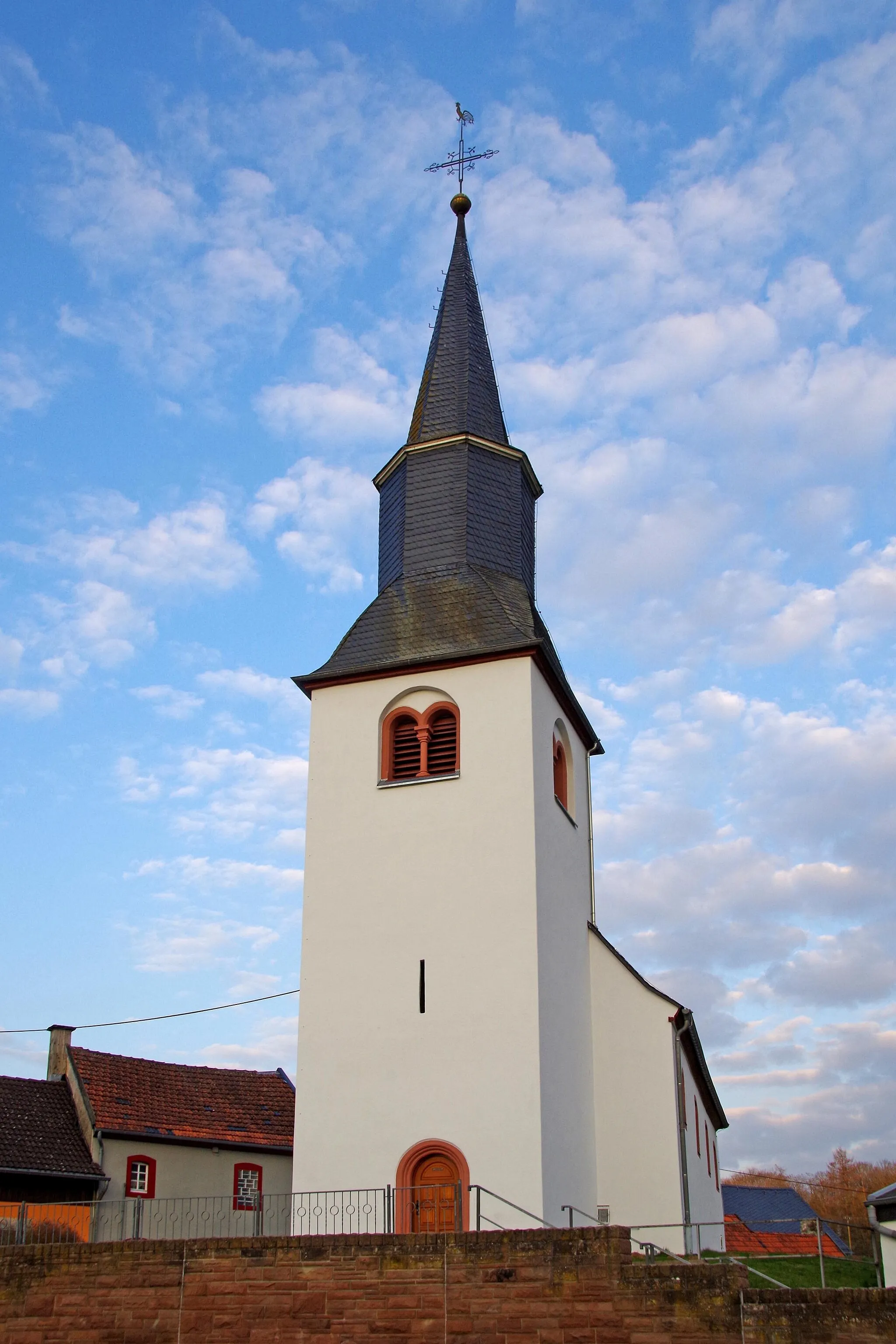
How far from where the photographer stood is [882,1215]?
24.9 m

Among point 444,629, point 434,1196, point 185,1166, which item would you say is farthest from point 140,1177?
point 444,629

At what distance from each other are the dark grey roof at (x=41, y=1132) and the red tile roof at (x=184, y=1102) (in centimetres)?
64

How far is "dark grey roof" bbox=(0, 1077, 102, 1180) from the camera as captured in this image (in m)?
24.6

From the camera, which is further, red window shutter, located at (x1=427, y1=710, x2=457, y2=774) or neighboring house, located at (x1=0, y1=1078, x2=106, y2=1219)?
neighboring house, located at (x1=0, y1=1078, x2=106, y2=1219)

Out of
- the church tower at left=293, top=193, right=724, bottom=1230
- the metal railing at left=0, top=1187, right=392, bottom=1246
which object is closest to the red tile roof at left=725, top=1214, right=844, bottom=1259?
the metal railing at left=0, top=1187, right=392, bottom=1246

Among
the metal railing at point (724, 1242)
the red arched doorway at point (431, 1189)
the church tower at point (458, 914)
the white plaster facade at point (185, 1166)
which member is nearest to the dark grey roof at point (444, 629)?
the church tower at point (458, 914)

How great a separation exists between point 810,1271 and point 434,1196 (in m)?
8.96

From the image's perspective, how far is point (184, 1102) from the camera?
28.4m

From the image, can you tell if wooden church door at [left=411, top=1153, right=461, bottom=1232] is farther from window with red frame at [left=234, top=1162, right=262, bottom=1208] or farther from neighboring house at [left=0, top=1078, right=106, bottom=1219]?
window with red frame at [left=234, top=1162, right=262, bottom=1208]

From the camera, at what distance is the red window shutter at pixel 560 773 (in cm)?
2133

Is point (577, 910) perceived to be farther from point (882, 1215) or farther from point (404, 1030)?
point (882, 1215)

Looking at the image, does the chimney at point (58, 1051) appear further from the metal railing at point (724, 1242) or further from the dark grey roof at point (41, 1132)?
the metal railing at point (724, 1242)

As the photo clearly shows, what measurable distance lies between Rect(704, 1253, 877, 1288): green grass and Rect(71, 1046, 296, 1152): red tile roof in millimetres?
11236

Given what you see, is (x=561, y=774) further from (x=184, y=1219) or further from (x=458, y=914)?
(x=184, y=1219)
